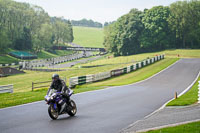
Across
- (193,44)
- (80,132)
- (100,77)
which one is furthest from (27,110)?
(193,44)

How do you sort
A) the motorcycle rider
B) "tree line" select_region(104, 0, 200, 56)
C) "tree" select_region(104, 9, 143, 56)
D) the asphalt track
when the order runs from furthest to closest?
"tree" select_region(104, 9, 143, 56) → "tree line" select_region(104, 0, 200, 56) → the motorcycle rider → the asphalt track

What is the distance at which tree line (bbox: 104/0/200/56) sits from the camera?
102m

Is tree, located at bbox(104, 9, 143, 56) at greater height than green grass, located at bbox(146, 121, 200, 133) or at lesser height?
greater

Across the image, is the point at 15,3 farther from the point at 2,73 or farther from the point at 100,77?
the point at 100,77

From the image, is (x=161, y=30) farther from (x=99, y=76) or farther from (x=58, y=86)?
(x=58, y=86)

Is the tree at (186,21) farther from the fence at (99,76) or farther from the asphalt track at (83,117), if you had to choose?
the asphalt track at (83,117)

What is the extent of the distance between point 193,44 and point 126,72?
6575cm

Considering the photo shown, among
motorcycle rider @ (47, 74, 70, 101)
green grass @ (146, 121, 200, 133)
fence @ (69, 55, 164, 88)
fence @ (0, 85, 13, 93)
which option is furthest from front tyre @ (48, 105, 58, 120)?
fence @ (69, 55, 164, 88)

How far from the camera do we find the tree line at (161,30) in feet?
333

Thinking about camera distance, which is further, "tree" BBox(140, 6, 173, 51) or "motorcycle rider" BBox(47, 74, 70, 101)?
"tree" BBox(140, 6, 173, 51)

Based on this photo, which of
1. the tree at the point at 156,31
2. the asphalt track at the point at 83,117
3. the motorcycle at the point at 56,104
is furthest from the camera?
the tree at the point at 156,31

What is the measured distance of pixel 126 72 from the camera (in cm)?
4919

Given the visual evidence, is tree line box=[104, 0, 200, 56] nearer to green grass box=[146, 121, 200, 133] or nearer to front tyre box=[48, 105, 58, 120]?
front tyre box=[48, 105, 58, 120]

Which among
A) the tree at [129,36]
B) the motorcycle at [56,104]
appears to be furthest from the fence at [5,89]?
the tree at [129,36]
